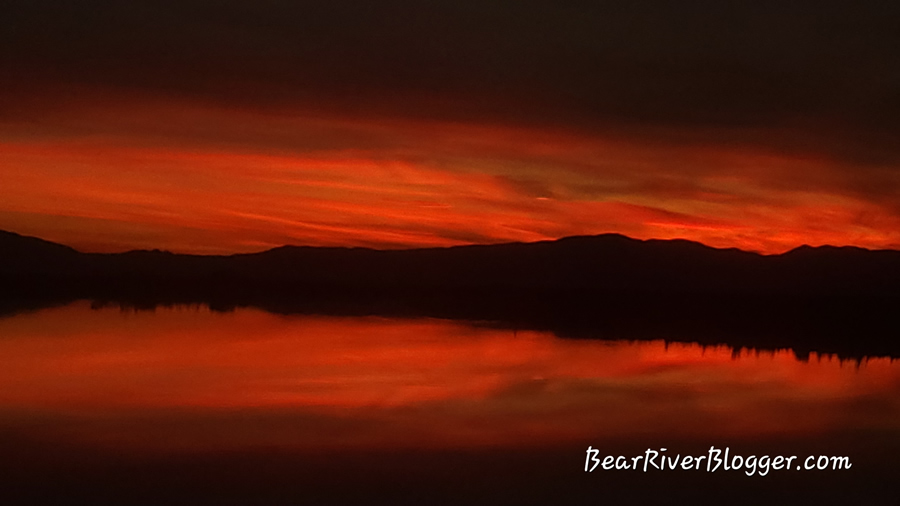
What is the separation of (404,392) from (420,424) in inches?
72.5

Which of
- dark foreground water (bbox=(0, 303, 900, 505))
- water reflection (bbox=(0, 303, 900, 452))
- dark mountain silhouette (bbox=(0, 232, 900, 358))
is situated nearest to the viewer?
dark foreground water (bbox=(0, 303, 900, 505))

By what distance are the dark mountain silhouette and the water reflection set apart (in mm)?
4498

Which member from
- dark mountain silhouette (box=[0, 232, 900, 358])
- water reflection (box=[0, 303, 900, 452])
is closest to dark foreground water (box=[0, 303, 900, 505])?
water reflection (box=[0, 303, 900, 452])

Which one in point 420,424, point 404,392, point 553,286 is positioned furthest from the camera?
point 553,286

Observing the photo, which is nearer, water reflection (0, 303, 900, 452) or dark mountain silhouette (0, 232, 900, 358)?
water reflection (0, 303, 900, 452)

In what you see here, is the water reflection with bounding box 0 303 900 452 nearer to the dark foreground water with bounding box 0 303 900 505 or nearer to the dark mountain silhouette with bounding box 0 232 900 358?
the dark foreground water with bounding box 0 303 900 505

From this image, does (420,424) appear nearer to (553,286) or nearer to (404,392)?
(404,392)

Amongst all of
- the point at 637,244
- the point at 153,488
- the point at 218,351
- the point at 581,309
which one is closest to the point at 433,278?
the point at 637,244

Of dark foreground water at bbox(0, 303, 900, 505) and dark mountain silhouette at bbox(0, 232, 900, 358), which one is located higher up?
dark mountain silhouette at bbox(0, 232, 900, 358)

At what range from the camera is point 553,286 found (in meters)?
48.0

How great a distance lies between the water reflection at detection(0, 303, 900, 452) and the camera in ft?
26.3

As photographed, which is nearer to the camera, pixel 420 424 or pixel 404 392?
pixel 420 424

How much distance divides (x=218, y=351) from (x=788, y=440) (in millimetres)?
8399

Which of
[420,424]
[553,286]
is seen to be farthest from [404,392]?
[553,286]
